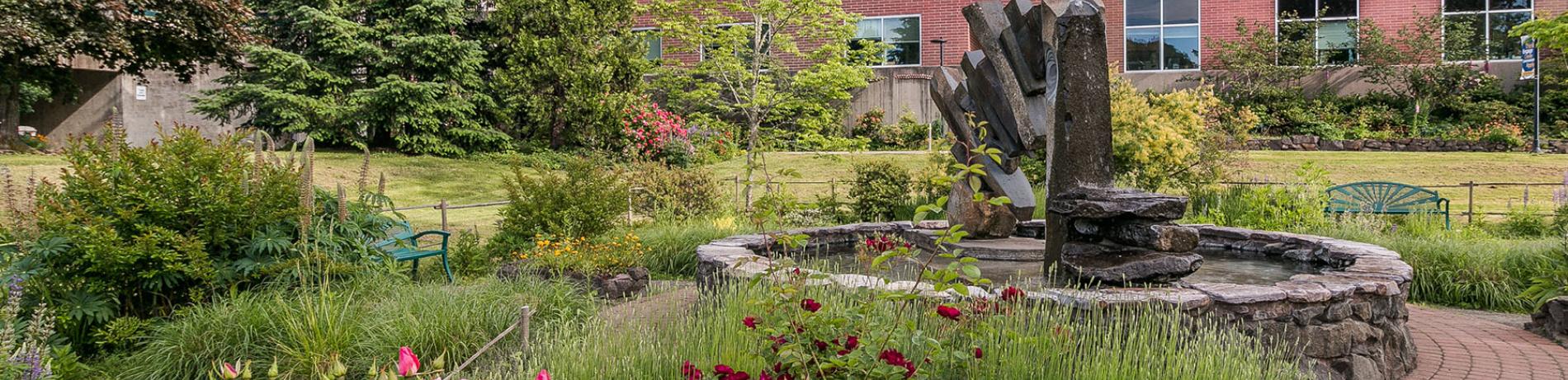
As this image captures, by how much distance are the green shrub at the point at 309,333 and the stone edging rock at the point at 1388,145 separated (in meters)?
17.9

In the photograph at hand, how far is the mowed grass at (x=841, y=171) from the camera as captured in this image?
15156 millimetres

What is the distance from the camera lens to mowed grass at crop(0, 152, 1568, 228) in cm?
1516

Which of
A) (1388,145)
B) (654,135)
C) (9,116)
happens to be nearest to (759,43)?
(654,135)

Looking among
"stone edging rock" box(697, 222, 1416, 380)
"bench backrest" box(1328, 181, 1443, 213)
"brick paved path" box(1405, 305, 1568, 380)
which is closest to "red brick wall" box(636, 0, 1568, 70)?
"bench backrest" box(1328, 181, 1443, 213)

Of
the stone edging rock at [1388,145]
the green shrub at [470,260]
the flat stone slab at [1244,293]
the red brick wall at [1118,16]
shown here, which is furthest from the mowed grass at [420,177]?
the stone edging rock at [1388,145]

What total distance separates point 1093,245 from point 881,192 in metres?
6.52

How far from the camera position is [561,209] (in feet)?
31.1

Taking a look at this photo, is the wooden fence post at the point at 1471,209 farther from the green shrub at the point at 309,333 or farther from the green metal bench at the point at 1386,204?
the green shrub at the point at 309,333

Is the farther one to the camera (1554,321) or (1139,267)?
(1554,321)

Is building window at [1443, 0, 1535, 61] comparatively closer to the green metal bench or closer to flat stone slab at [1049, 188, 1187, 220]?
the green metal bench

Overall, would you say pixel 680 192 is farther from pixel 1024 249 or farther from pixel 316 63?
pixel 316 63

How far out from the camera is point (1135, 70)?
23.7m

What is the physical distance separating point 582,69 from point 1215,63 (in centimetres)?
1494

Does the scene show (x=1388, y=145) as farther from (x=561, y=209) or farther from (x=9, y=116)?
(x=9, y=116)
